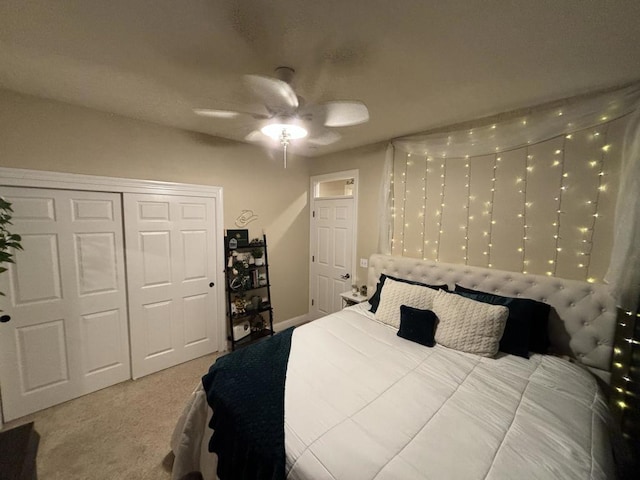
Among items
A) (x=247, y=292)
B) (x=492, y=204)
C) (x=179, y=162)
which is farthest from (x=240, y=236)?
(x=492, y=204)

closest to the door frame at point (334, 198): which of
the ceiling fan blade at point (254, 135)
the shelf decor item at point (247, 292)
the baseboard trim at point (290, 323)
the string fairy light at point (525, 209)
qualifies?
the baseboard trim at point (290, 323)

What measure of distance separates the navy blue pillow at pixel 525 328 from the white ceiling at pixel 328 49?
1574 mm

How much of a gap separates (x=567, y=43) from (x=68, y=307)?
3.96 m

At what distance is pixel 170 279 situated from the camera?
277 cm

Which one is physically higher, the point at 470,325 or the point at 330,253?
the point at 330,253

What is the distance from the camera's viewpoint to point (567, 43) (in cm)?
133

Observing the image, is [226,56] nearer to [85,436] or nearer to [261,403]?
[261,403]

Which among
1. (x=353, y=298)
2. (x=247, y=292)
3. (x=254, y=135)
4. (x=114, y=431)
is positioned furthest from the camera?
(x=247, y=292)

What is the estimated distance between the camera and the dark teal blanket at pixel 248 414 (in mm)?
1150

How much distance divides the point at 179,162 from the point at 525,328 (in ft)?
11.4

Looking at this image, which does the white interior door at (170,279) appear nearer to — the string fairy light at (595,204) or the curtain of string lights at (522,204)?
the curtain of string lights at (522,204)

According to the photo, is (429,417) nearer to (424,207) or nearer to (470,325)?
(470,325)

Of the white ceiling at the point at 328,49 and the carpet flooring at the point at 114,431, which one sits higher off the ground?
the white ceiling at the point at 328,49

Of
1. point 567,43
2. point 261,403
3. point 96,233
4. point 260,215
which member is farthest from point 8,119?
point 567,43
